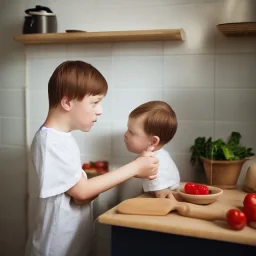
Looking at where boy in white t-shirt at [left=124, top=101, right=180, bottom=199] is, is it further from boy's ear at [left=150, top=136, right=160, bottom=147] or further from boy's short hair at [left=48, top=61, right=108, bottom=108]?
boy's short hair at [left=48, top=61, right=108, bottom=108]

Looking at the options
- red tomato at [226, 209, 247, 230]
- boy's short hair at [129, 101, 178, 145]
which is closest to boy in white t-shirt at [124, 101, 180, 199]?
boy's short hair at [129, 101, 178, 145]

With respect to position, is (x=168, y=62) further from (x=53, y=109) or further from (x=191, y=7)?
(x=53, y=109)

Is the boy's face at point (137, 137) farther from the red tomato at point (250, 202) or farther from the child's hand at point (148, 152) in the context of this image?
the red tomato at point (250, 202)

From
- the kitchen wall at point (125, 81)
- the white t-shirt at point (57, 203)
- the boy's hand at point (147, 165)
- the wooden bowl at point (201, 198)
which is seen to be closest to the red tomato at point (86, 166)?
the kitchen wall at point (125, 81)

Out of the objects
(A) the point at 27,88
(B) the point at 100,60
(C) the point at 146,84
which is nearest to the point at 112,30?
(B) the point at 100,60

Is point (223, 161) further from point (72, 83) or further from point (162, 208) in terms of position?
point (72, 83)

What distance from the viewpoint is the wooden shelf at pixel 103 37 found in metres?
1.61

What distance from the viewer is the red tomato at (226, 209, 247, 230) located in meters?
1.11

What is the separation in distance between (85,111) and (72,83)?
98 millimetres

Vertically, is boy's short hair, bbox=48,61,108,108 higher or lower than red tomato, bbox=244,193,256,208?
higher

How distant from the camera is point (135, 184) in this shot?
5.70 feet

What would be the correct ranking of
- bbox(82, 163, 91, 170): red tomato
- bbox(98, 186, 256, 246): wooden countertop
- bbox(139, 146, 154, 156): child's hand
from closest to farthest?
1. bbox(98, 186, 256, 246): wooden countertop
2. bbox(139, 146, 154, 156): child's hand
3. bbox(82, 163, 91, 170): red tomato

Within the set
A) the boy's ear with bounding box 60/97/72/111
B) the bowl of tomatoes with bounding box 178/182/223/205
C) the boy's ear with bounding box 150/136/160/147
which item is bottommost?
the bowl of tomatoes with bounding box 178/182/223/205

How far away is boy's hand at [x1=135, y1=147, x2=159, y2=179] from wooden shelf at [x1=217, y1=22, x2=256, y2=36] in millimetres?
527
